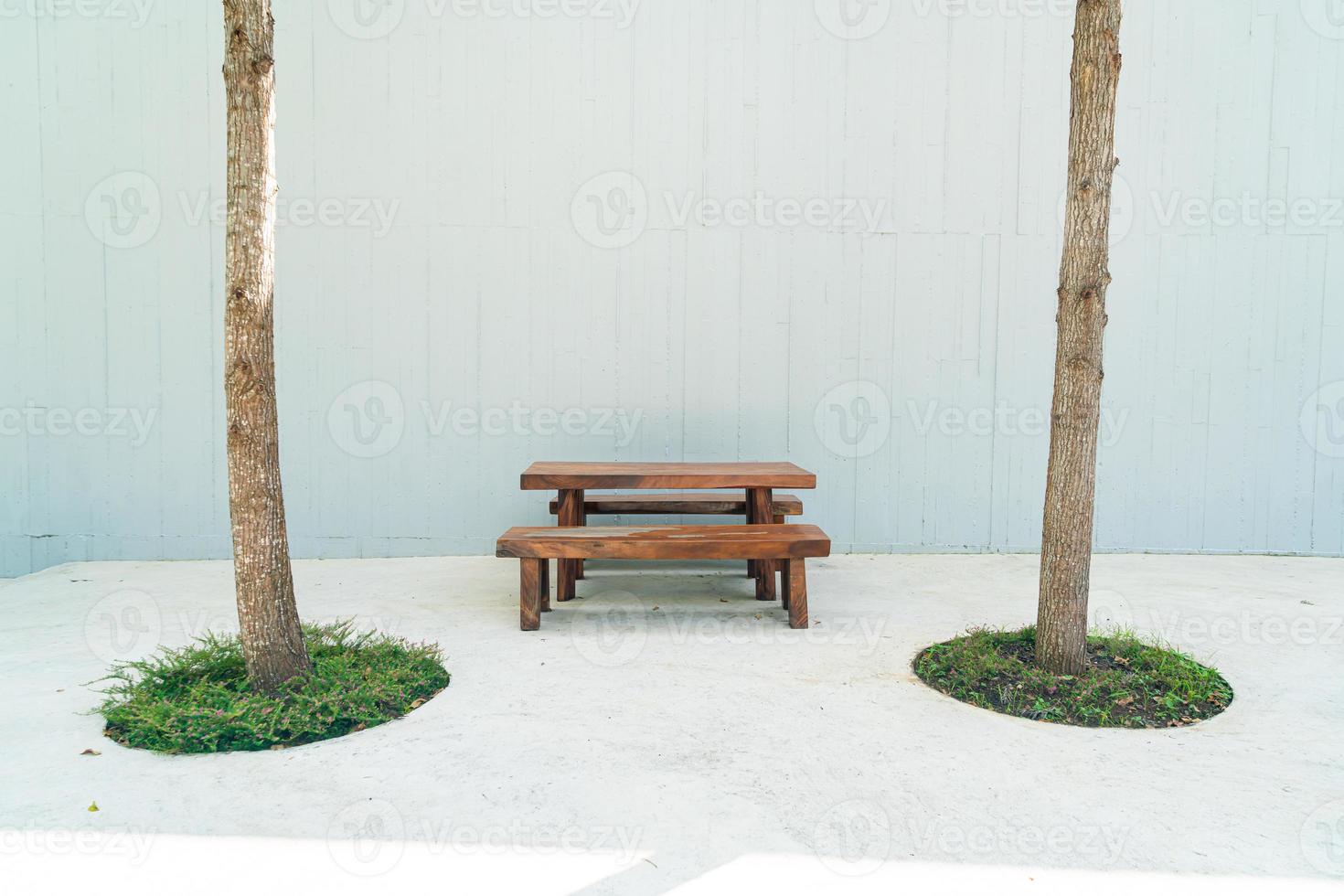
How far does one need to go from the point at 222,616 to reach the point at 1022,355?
5.04 metres

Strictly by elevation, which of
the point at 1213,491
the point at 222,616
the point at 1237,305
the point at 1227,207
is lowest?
the point at 222,616

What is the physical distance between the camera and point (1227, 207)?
19.7 feet

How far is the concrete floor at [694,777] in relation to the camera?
2227 millimetres

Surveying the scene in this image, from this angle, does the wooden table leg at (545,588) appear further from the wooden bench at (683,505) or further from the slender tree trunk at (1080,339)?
the slender tree trunk at (1080,339)

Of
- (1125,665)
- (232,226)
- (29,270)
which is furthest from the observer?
(29,270)

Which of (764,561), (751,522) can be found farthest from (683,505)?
(764,561)

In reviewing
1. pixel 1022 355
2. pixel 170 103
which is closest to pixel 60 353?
pixel 170 103

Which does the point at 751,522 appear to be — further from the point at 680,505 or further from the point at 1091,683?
the point at 1091,683

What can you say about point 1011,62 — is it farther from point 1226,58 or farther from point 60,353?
point 60,353

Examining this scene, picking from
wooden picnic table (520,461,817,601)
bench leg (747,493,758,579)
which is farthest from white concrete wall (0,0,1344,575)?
wooden picnic table (520,461,817,601)

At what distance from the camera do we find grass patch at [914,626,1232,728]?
126 inches

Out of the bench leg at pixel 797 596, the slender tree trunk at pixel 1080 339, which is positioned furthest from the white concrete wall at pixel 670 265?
the slender tree trunk at pixel 1080 339

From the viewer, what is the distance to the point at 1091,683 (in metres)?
3.37

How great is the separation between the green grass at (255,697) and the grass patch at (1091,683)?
2050 mm
